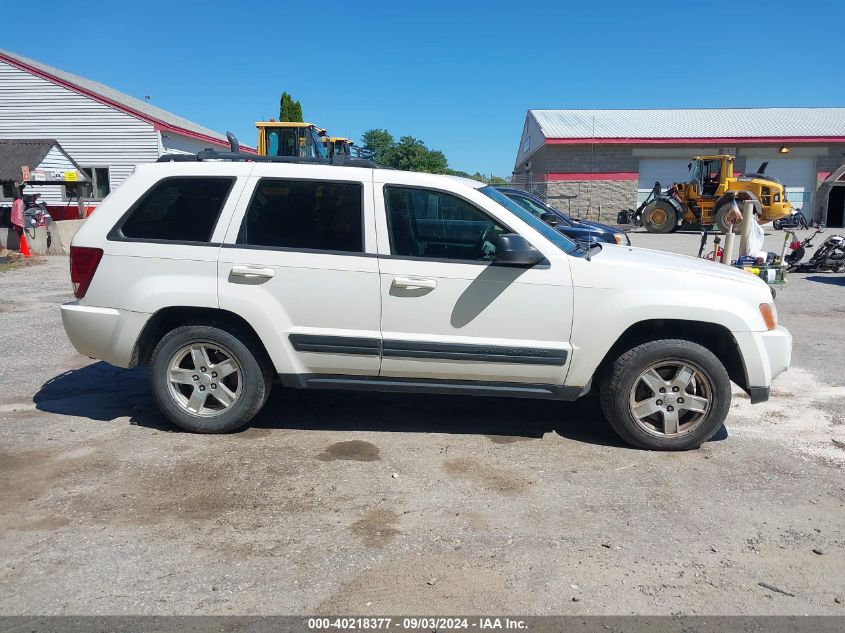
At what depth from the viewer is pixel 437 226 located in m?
4.78

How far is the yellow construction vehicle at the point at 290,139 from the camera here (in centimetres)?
1900

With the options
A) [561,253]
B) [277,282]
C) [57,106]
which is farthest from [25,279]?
[57,106]

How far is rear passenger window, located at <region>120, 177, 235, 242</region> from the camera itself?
4840 millimetres

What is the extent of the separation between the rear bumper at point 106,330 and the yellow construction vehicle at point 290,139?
14.5 m

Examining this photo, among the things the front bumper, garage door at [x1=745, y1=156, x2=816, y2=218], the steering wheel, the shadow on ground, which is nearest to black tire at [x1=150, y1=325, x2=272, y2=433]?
the shadow on ground

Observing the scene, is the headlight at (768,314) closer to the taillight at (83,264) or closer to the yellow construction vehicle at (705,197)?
the taillight at (83,264)

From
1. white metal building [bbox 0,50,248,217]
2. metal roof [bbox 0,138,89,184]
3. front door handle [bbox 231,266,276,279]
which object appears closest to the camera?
front door handle [bbox 231,266,276,279]

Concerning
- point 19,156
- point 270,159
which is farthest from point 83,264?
point 19,156

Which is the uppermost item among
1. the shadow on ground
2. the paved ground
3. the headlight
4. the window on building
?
the window on building

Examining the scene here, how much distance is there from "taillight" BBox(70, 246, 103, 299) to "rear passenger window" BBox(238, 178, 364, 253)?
1.06 meters

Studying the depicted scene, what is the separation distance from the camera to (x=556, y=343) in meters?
4.61

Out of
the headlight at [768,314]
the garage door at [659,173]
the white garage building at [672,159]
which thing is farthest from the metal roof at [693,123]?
the headlight at [768,314]

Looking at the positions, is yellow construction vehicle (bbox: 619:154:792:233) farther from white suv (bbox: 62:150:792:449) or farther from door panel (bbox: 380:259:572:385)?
door panel (bbox: 380:259:572:385)

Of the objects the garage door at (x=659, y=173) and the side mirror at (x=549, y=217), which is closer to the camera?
the side mirror at (x=549, y=217)
